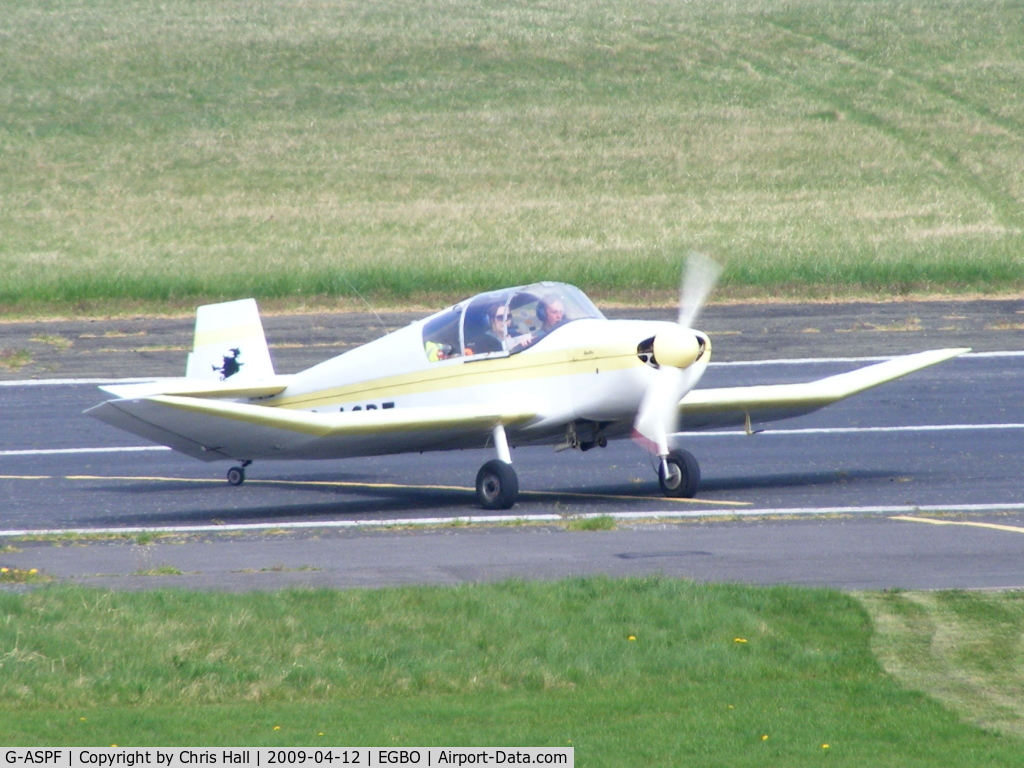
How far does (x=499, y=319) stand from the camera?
16.2 metres

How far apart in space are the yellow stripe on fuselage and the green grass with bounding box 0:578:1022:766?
4.65m

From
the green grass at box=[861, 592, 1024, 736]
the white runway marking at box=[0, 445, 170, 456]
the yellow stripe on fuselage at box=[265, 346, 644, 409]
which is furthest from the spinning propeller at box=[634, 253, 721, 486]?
the white runway marking at box=[0, 445, 170, 456]

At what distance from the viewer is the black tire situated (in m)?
15.9

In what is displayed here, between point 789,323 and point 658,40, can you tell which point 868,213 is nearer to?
point 789,323

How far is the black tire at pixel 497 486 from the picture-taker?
1591 cm

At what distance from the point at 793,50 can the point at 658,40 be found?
5891 millimetres

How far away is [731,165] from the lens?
4759cm

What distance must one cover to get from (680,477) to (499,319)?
2780 mm

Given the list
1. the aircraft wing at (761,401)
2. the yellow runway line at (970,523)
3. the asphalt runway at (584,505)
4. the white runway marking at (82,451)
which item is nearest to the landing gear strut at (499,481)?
the asphalt runway at (584,505)

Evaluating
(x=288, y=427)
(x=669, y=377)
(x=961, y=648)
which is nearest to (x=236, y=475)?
(x=288, y=427)

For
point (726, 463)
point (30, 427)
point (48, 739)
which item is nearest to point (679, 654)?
point (48, 739)

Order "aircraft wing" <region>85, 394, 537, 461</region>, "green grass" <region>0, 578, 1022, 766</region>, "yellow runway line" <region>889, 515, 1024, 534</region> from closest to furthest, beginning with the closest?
1. "green grass" <region>0, 578, 1022, 766</region>
2. "yellow runway line" <region>889, 515, 1024, 534</region>
3. "aircraft wing" <region>85, 394, 537, 461</region>

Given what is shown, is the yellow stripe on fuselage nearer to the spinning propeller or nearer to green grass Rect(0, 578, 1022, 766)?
the spinning propeller

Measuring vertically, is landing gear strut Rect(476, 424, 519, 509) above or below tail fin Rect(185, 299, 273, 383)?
below
